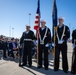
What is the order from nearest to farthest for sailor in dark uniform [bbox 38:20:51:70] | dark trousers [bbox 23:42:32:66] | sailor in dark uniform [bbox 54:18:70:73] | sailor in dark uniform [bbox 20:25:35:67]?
sailor in dark uniform [bbox 54:18:70:73], sailor in dark uniform [bbox 38:20:51:70], sailor in dark uniform [bbox 20:25:35:67], dark trousers [bbox 23:42:32:66]

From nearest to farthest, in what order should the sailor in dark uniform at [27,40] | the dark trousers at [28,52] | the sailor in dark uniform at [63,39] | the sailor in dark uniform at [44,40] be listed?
the sailor in dark uniform at [63,39] → the sailor in dark uniform at [44,40] → the sailor in dark uniform at [27,40] → the dark trousers at [28,52]

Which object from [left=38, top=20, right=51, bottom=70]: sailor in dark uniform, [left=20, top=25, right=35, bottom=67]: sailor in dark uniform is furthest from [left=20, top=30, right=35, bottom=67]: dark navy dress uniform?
[left=38, top=20, right=51, bottom=70]: sailor in dark uniform

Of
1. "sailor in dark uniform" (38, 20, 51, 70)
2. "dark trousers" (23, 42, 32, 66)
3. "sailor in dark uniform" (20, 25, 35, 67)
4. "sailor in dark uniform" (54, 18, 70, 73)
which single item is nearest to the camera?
"sailor in dark uniform" (54, 18, 70, 73)

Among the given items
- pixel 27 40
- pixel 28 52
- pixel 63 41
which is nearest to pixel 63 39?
pixel 63 41

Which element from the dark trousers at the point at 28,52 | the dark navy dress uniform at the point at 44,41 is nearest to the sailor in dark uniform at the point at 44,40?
the dark navy dress uniform at the point at 44,41

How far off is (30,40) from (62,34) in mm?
1887

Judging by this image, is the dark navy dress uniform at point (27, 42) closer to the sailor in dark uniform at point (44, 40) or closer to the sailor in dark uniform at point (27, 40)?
the sailor in dark uniform at point (27, 40)

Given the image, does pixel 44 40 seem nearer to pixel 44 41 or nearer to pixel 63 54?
pixel 44 41

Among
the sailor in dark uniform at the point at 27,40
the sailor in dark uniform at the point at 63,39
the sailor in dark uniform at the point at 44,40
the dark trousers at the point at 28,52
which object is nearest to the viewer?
the sailor in dark uniform at the point at 63,39

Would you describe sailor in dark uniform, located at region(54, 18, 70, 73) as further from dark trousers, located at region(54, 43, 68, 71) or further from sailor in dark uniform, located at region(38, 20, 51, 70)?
sailor in dark uniform, located at region(38, 20, 51, 70)

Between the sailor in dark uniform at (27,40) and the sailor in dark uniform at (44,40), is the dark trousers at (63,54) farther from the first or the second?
the sailor in dark uniform at (27,40)

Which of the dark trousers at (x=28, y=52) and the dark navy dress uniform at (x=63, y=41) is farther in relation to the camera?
the dark trousers at (x=28, y=52)

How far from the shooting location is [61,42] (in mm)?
8555

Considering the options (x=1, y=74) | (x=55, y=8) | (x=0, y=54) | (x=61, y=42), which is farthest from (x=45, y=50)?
(x=0, y=54)
